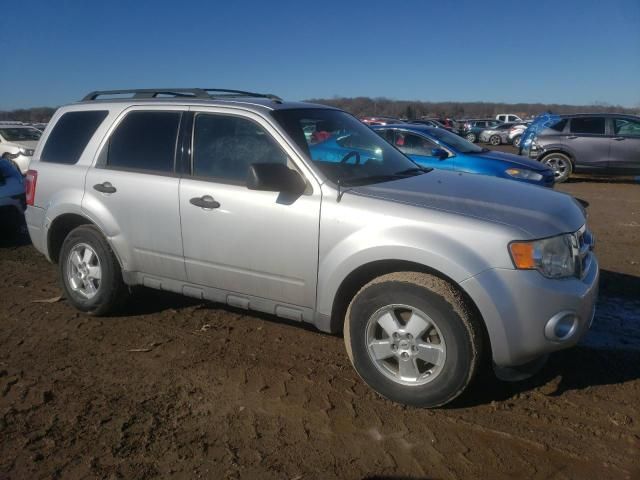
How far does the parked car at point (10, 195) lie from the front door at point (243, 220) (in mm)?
5057

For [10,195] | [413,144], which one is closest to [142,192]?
[10,195]

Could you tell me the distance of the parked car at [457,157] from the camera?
8.92 metres

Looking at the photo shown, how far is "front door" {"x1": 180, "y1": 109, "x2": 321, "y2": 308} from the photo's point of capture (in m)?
3.67

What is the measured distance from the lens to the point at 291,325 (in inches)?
186

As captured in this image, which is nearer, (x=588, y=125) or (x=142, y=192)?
(x=142, y=192)

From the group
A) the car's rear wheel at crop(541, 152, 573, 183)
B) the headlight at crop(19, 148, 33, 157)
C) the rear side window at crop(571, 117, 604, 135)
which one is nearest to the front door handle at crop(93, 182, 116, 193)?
the headlight at crop(19, 148, 33, 157)

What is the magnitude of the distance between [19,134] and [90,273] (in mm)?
13983

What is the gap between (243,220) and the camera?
384 centimetres

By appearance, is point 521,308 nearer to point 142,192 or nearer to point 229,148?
point 229,148

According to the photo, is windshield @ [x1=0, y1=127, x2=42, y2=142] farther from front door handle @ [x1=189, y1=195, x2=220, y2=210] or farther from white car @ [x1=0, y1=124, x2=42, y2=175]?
front door handle @ [x1=189, y1=195, x2=220, y2=210]

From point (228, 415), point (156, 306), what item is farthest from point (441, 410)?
point (156, 306)

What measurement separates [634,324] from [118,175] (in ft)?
14.4

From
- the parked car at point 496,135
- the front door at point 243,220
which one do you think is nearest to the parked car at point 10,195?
the front door at point 243,220

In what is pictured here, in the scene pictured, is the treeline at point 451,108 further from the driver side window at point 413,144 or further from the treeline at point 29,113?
the driver side window at point 413,144
